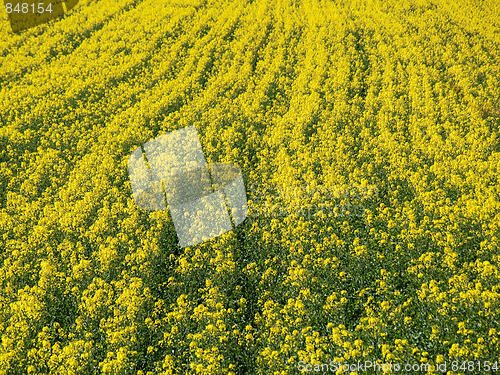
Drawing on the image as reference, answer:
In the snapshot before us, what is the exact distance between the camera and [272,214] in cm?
1133

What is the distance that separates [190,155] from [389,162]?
7.21 metres

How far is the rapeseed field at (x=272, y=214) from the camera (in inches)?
299

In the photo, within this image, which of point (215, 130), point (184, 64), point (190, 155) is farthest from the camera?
point (184, 64)

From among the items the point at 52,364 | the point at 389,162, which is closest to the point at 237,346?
the point at 52,364

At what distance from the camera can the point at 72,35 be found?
27.2 m

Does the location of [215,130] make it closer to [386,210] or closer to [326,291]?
[386,210]

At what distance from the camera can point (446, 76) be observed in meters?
18.6

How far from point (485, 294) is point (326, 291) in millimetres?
3022

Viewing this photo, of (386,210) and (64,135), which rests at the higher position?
(64,135)

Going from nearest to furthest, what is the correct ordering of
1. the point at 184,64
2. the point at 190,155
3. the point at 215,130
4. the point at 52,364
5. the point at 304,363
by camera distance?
the point at 304,363 < the point at 52,364 < the point at 190,155 < the point at 215,130 < the point at 184,64

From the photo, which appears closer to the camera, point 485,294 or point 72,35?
point 485,294

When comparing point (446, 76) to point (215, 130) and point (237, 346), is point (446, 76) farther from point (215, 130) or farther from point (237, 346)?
point (237, 346)

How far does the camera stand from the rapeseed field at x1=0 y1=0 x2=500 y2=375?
7594mm

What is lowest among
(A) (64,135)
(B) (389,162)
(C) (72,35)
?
(B) (389,162)
